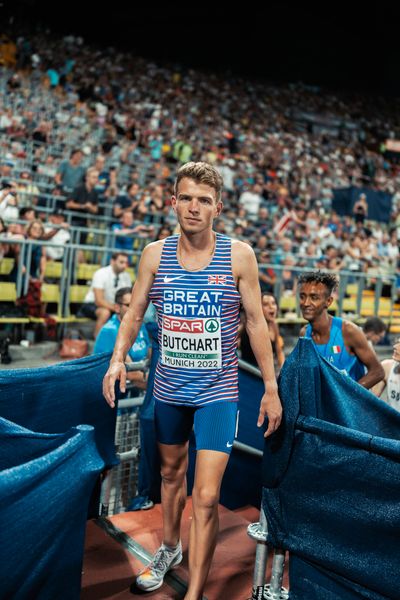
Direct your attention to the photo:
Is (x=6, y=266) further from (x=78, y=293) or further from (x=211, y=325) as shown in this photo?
(x=211, y=325)

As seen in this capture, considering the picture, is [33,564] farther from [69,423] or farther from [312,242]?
[312,242]

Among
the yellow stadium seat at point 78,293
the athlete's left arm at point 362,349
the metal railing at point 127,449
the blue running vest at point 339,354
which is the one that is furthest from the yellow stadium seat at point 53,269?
the athlete's left arm at point 362,349

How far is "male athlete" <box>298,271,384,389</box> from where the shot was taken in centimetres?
431

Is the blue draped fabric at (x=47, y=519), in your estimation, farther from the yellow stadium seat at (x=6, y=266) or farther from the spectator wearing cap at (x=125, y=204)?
the spectator wearing cap at (x=125, y=204)

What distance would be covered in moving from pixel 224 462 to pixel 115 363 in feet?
2.27

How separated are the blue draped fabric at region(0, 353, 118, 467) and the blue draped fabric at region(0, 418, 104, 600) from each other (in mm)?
1011

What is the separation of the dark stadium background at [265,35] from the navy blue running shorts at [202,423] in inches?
1140

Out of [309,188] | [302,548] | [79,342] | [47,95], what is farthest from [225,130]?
[302,548]

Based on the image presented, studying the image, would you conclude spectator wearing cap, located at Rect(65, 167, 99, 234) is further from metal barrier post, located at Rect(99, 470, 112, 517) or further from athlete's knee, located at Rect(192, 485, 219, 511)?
athlete's knee, located at Rect(192, 485, 219, 511)

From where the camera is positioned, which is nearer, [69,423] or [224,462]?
[224,462]

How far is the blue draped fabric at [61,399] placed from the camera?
290 cm

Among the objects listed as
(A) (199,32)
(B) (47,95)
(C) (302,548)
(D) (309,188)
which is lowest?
(C) (302,548)

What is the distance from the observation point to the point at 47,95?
59.0ft

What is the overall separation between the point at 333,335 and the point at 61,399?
2.15 m
